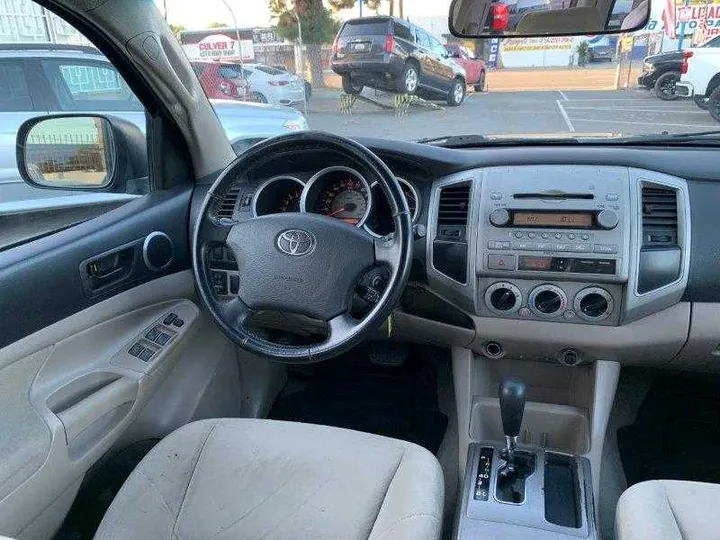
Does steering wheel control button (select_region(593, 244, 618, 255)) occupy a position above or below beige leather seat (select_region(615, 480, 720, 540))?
above

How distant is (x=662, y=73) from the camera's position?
152 inches

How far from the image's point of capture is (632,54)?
3393 mm

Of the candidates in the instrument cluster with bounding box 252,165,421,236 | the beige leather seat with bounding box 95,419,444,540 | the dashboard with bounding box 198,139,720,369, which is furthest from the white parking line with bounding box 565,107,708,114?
the beige leather seat with bounding box 95,419,444,540

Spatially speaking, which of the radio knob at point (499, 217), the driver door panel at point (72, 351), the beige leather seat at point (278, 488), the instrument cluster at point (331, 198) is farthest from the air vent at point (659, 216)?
the driver door panel at point (72, 351)

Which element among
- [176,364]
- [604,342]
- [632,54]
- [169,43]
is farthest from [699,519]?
[632,54]

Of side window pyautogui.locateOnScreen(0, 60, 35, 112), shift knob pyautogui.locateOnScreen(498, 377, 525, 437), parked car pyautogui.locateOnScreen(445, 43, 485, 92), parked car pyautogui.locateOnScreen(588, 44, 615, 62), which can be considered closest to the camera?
shift knob pyautogui.locateOnScreen(498, 377, 525, 437)

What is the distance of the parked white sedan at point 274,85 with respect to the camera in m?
3.57

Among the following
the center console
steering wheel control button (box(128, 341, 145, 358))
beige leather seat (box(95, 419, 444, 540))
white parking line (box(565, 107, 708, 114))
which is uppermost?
white parking line (box(565, 107, 708, 114))

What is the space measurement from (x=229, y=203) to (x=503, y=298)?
90 centimetres

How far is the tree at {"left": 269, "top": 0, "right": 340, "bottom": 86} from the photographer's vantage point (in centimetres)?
425

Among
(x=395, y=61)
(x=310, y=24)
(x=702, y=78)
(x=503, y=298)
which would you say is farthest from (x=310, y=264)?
(x=310, y=24)

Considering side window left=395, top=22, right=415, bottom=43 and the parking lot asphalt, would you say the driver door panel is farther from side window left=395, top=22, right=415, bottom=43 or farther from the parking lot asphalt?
side window left=395, top=22, right=415, bottom=43

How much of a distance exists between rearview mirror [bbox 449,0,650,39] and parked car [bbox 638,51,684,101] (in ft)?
6.47

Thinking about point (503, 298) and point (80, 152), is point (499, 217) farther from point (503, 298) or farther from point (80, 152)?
point (80, 152)
